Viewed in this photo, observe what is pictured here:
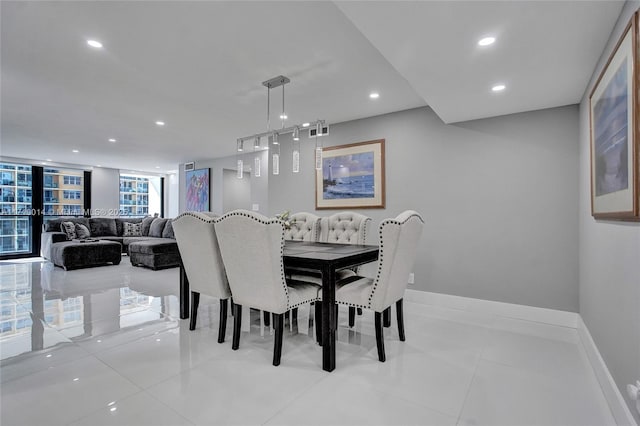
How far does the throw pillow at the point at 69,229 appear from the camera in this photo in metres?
6.80

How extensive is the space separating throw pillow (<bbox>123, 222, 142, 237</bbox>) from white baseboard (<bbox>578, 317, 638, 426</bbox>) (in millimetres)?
8738

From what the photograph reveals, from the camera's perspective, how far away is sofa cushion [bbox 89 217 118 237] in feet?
24.9

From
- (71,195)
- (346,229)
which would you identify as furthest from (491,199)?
(71,195)

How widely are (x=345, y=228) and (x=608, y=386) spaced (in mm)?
2316

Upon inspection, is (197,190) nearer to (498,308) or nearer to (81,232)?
(81,232)

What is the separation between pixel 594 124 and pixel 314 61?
2.12 m

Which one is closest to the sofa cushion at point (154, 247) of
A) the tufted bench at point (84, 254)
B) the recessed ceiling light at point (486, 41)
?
the tufted bench at point (84, 254)

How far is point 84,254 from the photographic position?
19.9ft

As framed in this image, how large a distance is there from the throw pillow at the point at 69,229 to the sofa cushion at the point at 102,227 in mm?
633

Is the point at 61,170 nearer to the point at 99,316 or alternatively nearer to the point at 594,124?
the point at 99,316

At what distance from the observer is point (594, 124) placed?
218cm

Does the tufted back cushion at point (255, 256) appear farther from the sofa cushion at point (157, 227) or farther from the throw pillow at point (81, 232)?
the throw pillow at point (81, 232)

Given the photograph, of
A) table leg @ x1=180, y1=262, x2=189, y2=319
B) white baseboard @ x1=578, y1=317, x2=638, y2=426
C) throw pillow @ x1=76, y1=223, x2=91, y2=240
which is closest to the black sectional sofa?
throw pillow @ x1=76, y1=223, x2=91, y2=240

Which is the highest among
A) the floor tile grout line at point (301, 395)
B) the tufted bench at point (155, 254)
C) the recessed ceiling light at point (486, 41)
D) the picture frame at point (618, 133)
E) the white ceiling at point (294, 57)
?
the white ceiling at point (294, 57)
